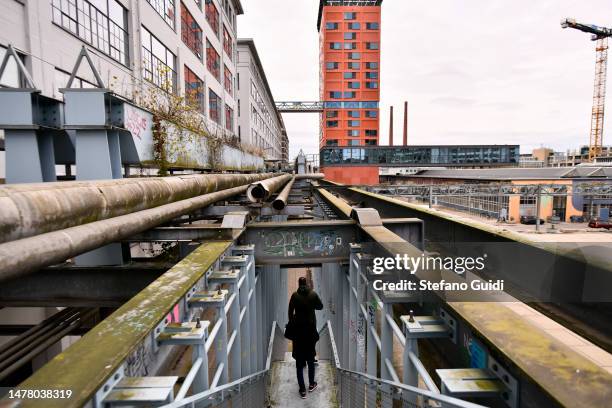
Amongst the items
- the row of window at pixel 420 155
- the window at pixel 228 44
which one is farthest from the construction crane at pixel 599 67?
the window at pixel 228 44

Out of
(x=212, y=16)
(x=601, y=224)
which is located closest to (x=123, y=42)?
(x=212, y=16)

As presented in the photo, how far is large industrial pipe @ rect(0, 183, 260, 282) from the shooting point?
7.36 feet

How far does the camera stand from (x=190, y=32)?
20656 mm

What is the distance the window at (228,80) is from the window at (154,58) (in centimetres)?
1336

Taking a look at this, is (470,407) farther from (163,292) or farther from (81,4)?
(81,4)

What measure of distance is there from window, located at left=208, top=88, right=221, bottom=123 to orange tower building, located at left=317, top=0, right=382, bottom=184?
4166cm

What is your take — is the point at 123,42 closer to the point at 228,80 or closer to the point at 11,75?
the point at 11,75

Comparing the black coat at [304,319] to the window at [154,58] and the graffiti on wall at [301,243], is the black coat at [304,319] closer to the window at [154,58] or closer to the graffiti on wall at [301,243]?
the graffiti on wall at [301,243]

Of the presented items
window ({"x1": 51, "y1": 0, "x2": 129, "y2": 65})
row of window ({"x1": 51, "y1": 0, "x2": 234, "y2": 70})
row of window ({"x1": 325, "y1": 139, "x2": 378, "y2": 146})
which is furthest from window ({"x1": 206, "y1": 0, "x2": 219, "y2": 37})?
row of window ({"x1": 325, "y1": 139, "x2": 378, "y2": 146})

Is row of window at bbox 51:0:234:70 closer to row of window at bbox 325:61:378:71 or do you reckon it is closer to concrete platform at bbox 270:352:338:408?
concrete platform at bbox 270:352:338:408

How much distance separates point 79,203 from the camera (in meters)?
3.00

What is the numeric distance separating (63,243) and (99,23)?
11.8 m

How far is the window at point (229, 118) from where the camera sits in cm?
3041

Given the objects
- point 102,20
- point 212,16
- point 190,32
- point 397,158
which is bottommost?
point 397,158
